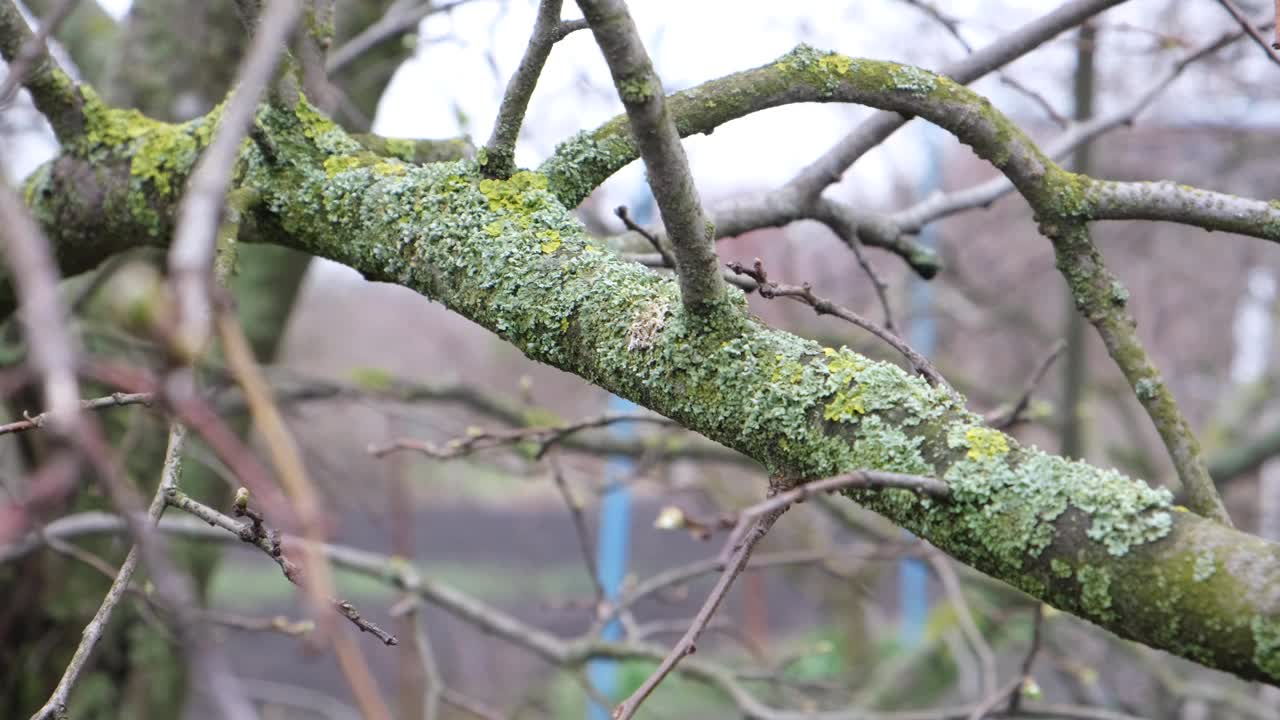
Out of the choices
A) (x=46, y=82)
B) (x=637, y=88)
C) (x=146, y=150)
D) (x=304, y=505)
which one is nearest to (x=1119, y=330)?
(x=637, y=88)

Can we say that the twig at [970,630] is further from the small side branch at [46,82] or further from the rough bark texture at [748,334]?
the small side branch at [46,82]

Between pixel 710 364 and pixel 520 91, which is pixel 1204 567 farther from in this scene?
pixel 520 91

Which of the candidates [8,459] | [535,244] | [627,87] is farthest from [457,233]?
[8,459]

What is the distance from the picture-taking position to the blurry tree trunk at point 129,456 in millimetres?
3010

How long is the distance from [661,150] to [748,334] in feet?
0.90

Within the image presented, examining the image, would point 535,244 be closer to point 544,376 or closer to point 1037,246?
point 1037,246

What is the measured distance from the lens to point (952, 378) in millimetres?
5012

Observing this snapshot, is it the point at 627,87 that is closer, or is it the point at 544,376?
the point at 627,87

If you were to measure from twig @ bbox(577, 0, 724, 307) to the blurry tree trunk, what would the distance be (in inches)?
86.9

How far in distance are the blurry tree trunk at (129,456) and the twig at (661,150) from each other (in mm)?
2208

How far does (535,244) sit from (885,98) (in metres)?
0.60

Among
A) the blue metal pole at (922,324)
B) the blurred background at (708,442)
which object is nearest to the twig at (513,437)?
the blurred background at (708,442)

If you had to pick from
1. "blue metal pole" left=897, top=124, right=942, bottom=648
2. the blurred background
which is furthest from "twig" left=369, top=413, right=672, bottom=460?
"blue metal pole" left=897, top=124, right=942, bottom=648

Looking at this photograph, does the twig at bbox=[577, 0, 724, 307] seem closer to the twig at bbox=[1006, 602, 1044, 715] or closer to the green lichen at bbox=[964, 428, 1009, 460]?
the green lichen at bbox=[964, 428, 1009, 460]
